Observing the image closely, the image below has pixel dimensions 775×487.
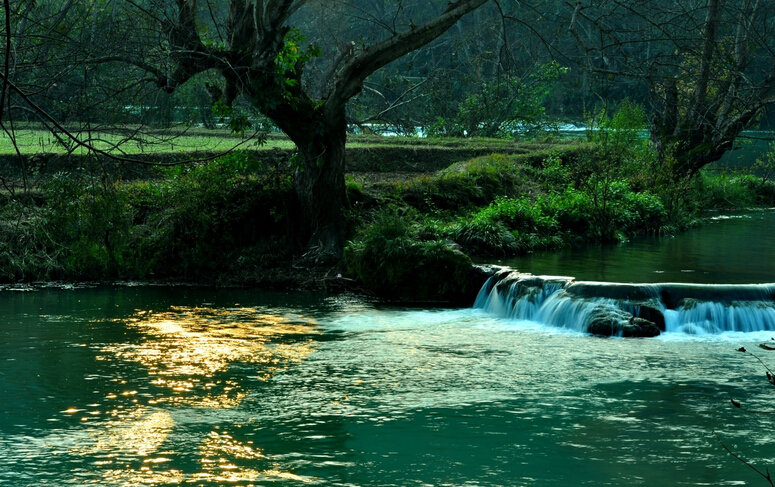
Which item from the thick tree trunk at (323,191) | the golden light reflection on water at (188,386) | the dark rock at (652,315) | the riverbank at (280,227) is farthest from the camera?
the thick tree trunk at (323,191)

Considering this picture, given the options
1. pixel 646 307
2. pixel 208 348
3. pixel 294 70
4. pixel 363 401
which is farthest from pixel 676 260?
pixel 363 401

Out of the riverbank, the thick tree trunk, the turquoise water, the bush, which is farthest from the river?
the thick tree trunk

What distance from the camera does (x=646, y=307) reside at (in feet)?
45.5

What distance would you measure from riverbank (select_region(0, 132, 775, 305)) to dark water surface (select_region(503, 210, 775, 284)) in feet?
2.51

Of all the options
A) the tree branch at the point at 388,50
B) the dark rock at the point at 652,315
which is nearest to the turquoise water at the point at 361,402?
the dark rock at the point at 652,315

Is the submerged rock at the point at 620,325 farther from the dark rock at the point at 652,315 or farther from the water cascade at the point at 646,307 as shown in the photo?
the dark rock at the point at 652,315

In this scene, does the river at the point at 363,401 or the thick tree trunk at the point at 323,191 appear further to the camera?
the thick tree trunk at the point at 323,191

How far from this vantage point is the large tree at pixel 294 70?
1577 cm

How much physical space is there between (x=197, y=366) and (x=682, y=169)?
53.7ft

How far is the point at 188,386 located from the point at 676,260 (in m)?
9.35

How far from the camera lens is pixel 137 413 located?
1020 centimetres

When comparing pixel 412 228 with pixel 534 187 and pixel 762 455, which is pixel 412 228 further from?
pixel 762 455

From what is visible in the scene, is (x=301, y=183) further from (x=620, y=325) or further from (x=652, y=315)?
(x=652, y=315)

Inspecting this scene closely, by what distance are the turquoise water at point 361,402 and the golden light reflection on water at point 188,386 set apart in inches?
1.1
